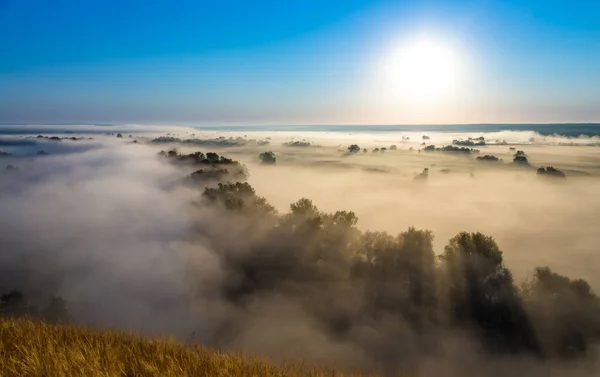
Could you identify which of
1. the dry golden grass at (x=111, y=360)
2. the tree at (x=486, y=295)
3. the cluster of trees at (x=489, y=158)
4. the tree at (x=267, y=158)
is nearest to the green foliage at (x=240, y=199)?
the tree at (x=486, y=295)

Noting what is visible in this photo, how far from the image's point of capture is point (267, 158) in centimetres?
16575

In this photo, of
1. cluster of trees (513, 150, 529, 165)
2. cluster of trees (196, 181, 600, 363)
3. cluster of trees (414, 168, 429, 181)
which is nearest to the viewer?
cluster of trees (196, 181, 600, 363)

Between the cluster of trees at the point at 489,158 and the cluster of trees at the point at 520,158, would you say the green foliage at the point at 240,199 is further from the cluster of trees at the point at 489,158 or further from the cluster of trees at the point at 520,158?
the cluster of trees at the point at 489,158

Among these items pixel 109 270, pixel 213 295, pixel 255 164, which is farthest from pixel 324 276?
pixel 255 164

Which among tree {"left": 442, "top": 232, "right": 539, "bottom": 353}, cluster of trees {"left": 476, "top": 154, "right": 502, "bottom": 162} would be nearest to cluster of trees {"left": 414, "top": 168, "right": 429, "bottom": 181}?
cluster of trees {"left": 476, "top": 154, "right": 502, "bottom": 162}

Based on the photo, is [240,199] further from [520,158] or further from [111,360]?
[520,158]

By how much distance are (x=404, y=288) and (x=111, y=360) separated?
37.0m

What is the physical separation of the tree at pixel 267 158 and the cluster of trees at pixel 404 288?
107866 millimetres

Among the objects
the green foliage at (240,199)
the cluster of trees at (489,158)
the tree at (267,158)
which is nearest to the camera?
the green foliage at (240,199)

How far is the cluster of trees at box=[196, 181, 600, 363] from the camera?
32031mm

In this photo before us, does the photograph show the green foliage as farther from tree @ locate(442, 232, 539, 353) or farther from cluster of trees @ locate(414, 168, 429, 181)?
cluster of trees @ locate(414, 168, 429, 181)

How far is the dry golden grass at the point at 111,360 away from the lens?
6.04 meters

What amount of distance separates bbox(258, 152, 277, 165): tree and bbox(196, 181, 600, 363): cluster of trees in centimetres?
10787

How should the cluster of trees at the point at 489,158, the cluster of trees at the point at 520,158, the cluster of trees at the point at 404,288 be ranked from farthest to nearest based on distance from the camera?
the cluster of trees at the point at 489,158, the cluster of trees at the point at 520,158, the cluster of trees at the point at 404,288
